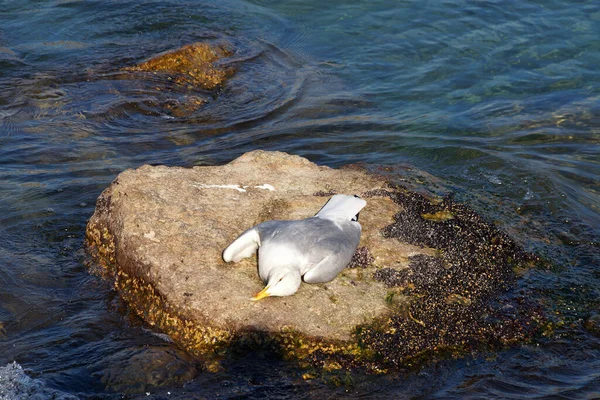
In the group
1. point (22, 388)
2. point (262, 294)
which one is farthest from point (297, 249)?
point (22, 388)

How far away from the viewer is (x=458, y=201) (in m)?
7.44

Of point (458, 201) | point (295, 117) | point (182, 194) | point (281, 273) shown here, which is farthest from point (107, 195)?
point (295, 117)

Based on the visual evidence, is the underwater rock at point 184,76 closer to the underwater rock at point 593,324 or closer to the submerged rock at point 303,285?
the submerged rock at point 303,285

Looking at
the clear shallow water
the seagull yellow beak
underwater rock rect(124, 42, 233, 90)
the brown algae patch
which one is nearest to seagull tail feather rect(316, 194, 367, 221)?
the brown algae patch

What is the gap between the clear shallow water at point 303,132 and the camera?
5289mm

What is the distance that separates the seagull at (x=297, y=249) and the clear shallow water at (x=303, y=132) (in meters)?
0.65

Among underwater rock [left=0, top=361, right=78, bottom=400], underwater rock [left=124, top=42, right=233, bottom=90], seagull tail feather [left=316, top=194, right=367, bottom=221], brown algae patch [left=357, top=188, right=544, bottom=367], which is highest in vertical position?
underwater rock [left=124, top=42, right=233, bottom=90]

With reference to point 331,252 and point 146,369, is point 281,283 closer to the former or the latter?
point 331,252

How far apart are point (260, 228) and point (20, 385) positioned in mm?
2144

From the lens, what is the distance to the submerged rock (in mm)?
5277

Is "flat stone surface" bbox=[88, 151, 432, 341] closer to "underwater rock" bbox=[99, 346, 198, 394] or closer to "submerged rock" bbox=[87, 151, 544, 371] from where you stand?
"submerged rock" bbox=[87, 151, 544, 371]

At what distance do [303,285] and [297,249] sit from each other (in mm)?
293

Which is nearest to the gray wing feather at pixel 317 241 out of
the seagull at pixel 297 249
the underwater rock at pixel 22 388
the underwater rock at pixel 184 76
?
the seagull at pixel 297 249

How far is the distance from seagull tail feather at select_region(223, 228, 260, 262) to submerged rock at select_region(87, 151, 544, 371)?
0.30 ft
